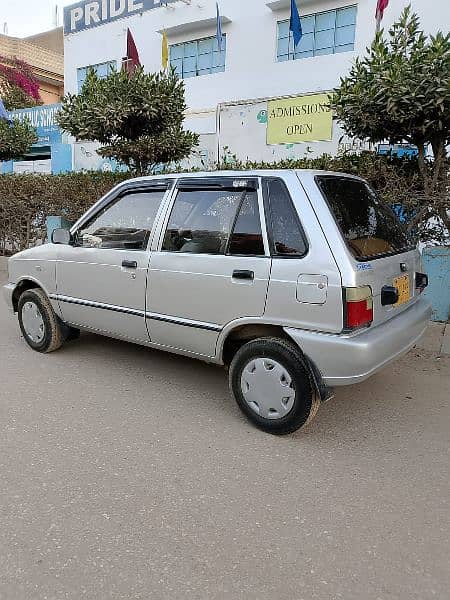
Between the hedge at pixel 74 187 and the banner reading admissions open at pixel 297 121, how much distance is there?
18.5ft

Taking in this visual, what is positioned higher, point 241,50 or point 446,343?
point 241,50

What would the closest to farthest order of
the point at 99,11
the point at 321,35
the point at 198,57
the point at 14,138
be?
the point at 14,138 < the point at 321,35 < the point at 198,57 < the point at 99,11

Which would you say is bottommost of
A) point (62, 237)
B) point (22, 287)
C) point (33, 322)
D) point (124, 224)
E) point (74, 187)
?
point (33, 322)

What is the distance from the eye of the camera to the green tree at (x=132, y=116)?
7.37 meters

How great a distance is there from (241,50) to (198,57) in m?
1.98

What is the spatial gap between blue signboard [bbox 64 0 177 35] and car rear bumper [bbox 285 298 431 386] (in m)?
18.3

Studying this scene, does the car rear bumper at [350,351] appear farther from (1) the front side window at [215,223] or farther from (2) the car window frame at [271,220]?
(1) the front side window at [215,223]

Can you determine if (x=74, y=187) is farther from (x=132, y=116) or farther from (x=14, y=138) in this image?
(x=14, y=138)

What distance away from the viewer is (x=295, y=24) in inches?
558

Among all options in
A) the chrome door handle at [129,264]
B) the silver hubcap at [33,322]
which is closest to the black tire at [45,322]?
the silver hubcap at [33,322]

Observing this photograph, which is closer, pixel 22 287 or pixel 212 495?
pixel 212 495

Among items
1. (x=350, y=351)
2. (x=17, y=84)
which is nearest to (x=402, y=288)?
(x=350, y=351)

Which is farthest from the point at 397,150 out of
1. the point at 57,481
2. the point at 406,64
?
the point at 57,481

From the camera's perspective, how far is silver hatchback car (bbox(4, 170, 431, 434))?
3020 mm
